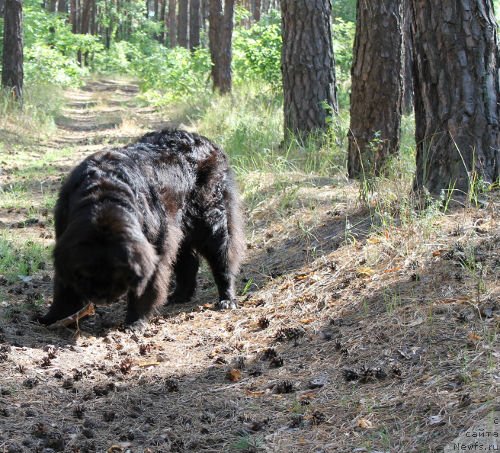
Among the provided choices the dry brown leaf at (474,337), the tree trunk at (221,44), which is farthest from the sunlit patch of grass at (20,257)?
the tree trunk at (221,44)

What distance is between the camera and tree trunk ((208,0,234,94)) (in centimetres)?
1984

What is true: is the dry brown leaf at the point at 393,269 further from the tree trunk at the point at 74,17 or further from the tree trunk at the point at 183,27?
the tree trunk at the point at 74,17

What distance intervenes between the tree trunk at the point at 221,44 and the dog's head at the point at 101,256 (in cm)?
1475

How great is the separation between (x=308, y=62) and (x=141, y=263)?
6518mm

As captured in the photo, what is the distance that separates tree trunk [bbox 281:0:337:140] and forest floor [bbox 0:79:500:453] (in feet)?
11.1

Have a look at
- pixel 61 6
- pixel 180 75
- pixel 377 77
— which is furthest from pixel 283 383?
pixel 61 6

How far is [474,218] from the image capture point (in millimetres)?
6082

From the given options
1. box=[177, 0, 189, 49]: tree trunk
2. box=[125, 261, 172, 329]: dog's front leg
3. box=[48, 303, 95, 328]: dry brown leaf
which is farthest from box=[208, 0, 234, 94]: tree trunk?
box=[177, 0, 189, 49]: tree trunk

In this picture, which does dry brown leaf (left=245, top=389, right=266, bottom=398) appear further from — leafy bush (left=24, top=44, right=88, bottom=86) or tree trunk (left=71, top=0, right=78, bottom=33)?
tree trunk (left=71, top=0, right=78, bottom=33)

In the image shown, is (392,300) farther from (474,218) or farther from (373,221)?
(373,221)

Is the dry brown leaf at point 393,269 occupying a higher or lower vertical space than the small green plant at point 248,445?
higher

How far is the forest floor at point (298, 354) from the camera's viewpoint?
3.94 m

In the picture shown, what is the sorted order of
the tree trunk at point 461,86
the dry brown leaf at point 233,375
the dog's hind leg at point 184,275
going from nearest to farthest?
the dry brown leaf at point 233,375, the tree trunk at point 461,86, the dog's hind leg at point 184,275

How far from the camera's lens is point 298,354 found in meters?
5.08
